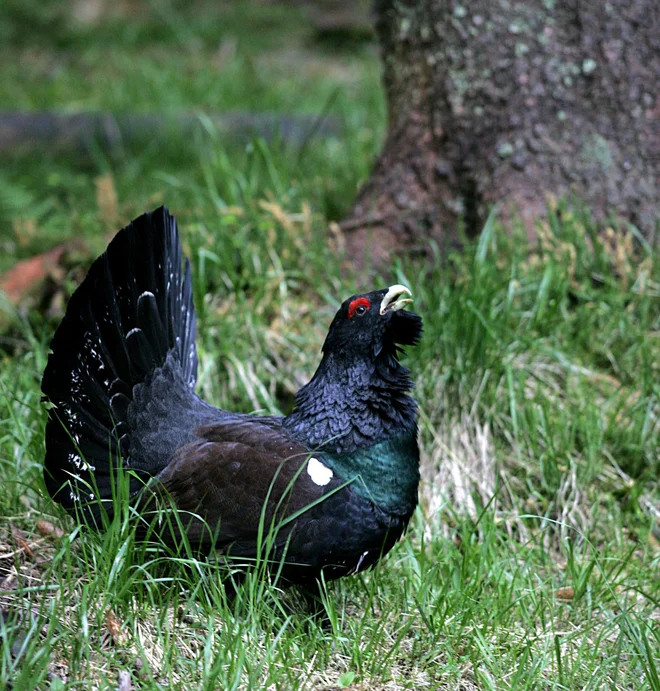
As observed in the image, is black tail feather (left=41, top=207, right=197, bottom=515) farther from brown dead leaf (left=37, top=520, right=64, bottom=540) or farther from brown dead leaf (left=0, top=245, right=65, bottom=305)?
brown dead leaf (left=0, top=245, right=65, bottom=305)

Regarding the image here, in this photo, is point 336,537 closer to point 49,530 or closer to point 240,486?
point 240,486

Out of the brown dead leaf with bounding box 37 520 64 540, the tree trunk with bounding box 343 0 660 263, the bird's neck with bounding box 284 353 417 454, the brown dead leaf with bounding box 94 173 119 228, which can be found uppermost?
the tree trunk with bounding box 343 0 660 263

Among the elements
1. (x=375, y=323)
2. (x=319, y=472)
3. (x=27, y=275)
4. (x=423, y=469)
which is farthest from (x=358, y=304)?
(x=27, y=275)

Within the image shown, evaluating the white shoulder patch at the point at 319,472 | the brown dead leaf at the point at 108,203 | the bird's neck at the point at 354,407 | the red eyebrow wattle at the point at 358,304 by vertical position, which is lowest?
the white shoulder patch at the point at 319,472

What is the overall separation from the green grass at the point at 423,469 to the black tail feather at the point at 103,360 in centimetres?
22

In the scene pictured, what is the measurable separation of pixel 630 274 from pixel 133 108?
15.5 ft

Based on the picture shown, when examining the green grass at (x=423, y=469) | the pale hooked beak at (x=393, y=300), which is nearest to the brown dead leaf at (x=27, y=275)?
the green grass at (x=423, y=469)

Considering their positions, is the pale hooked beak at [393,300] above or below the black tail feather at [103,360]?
above

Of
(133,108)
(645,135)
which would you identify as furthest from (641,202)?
(133,108)

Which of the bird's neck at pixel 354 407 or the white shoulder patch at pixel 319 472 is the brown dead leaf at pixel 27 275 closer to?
the bird's neck at pixel 354 407

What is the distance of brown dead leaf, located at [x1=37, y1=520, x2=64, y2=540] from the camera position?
9.29 ft

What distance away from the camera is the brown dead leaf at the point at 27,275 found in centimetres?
422

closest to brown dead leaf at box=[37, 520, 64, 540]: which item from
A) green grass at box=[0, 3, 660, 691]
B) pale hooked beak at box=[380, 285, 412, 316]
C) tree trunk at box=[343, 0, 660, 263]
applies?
green grass at box=[0, 3, 660, 691]

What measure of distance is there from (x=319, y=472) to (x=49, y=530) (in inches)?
38.0
